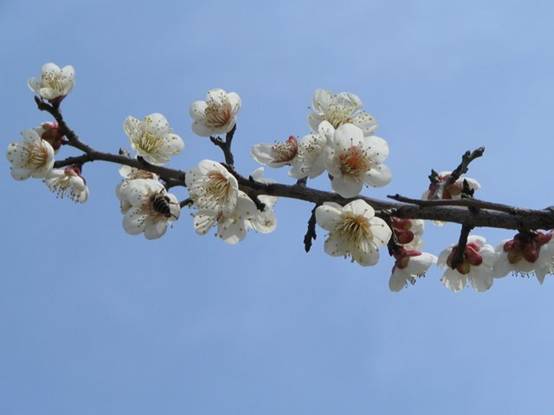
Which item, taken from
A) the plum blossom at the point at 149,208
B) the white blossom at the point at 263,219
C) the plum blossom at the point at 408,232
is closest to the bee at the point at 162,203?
the plum blossom at the point at 149,208

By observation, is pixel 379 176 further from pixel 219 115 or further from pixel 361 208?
pixel 219 115

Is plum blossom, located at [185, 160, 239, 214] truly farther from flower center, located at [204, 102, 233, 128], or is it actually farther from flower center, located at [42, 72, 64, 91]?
flower center, located at [42, 72, 64, 91]

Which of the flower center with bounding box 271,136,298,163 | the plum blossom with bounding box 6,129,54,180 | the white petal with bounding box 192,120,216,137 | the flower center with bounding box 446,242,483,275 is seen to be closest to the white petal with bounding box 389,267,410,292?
the flower center with bounding box 446,242,483,275

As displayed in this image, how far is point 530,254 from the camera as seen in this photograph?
3146mm

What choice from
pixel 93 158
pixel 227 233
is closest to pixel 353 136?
pixel 227 233

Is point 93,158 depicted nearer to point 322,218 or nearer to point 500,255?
point 322,218

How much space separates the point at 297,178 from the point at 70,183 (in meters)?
1.21

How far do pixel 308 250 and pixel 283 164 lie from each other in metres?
0.53

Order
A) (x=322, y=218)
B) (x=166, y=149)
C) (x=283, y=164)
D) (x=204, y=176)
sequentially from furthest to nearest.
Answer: (x=166, y=149)
(x=283, y=164)
(x=204, y=176)
(x=322, y=218)

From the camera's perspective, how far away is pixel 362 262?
3148mm

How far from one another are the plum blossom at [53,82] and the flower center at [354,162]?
152 cm

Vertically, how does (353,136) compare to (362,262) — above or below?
above

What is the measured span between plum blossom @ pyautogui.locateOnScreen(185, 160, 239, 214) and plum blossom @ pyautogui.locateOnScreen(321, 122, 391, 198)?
1.55ft

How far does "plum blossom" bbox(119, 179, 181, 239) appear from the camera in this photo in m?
3.31
